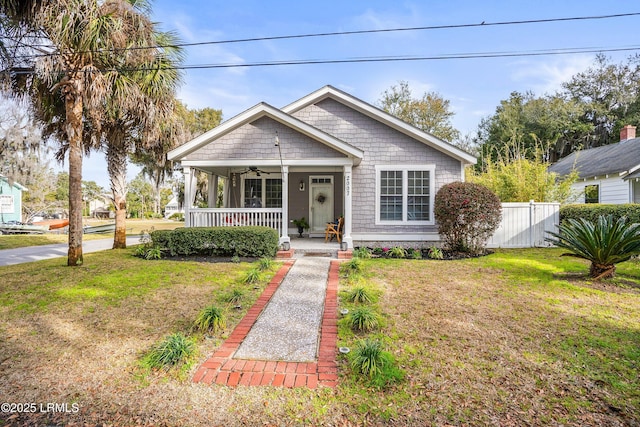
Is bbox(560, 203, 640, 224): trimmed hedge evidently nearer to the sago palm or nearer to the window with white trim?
the sago palm

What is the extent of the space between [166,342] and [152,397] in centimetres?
78

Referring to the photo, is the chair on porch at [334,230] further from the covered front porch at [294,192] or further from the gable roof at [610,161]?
the gable roof at [610,161]

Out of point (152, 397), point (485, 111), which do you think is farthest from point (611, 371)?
point (485, 111)

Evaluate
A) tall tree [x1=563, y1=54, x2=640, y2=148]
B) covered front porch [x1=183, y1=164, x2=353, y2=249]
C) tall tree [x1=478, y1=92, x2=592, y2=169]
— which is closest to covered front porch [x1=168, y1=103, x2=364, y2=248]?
covered front porch [x1=183, y1=164, x2=353, y2=249]

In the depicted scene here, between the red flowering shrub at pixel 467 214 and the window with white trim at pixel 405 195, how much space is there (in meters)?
0.88

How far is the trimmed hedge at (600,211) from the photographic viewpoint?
10.1 metres

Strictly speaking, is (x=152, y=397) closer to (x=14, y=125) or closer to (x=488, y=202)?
(x=488, y=202)

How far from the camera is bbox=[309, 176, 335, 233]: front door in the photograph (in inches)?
528

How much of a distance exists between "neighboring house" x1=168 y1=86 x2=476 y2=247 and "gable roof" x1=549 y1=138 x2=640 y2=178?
8.09 meters

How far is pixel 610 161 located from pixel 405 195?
13289 millimetres

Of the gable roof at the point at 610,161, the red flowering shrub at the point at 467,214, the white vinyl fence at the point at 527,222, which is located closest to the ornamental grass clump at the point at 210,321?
the red flowering shrub at the point at 467,214

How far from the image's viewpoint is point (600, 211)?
35.3 ft

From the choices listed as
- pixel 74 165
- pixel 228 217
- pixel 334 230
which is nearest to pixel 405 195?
pixel 334 230

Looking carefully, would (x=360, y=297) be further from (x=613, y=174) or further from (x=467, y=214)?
(x=613, y=174)
